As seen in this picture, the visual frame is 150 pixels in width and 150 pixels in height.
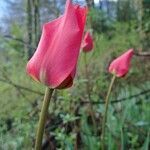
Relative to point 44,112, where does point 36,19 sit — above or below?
above

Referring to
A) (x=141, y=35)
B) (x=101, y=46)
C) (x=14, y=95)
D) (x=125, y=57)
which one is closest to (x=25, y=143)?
(x=125, y=57)

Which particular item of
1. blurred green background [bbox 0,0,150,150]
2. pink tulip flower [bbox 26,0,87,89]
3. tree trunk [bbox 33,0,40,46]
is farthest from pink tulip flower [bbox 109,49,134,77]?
pink tulip flower [bbox 26,0,87,89]

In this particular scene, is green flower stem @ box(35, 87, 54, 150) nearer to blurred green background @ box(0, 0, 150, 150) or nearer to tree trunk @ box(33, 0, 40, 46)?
blurred green background @ box(0, 0, 150, 150)

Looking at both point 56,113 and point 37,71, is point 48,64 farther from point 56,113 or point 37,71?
point 56,113

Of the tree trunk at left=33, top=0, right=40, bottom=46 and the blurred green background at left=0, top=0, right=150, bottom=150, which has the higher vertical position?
the tree trunk at left=33, top=0, right=40, bottom=46

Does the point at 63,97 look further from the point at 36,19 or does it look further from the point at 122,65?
the point at 36,19

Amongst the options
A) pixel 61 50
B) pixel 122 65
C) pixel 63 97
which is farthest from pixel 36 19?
pixel 61 50
